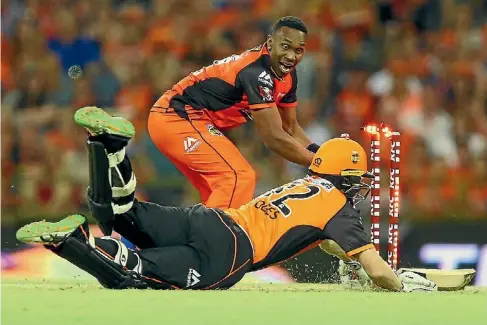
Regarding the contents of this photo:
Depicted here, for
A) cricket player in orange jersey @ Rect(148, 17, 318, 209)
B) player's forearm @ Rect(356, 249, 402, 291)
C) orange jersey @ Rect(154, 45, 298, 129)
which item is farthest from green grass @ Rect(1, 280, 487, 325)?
orange jersey @ Rect(154, 45, 298, 129)

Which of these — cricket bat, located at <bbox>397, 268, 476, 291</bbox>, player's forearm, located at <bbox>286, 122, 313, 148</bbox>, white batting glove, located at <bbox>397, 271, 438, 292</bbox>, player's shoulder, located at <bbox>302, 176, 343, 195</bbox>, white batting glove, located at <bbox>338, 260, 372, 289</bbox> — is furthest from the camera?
player's forearm, located at <bbox>286, 122, 313, 148</bbox>

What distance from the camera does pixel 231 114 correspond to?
9008mm

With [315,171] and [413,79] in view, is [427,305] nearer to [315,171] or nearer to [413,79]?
[315,171]

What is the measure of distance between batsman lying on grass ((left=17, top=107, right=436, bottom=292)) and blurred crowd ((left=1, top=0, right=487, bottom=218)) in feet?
14.7

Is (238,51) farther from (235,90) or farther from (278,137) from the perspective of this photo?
(278,137)

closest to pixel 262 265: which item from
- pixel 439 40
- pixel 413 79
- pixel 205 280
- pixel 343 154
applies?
pixel 205 280

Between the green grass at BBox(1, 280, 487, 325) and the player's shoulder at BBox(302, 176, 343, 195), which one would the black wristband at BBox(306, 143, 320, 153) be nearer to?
the player's shoulder at BBox(302, 176, 343, 195)

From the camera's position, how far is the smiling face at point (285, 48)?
28.1ft

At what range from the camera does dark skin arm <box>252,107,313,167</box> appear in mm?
8516

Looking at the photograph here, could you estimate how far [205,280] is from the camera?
722 centimetres

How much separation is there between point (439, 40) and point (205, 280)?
7.64 meters

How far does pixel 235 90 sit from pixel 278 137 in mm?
571

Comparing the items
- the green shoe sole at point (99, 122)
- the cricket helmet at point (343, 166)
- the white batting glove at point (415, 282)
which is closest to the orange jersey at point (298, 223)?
the cricket helmet at point (343, 166)

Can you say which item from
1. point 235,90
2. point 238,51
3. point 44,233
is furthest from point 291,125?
point 238,51
